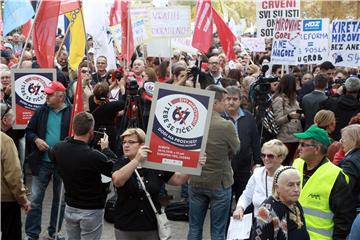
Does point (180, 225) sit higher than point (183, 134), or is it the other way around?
point (183, 134)

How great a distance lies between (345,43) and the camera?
13.7 meters

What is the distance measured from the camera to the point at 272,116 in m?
9.98

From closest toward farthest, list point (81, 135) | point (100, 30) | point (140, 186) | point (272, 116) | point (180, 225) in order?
point (140, 186), point (81, 135), point (180, 225), point (272, 116), point (100, 30)

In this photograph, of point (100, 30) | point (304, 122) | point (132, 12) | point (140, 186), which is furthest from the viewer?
point (132, 12)

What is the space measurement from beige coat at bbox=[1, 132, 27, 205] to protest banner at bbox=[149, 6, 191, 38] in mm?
7204

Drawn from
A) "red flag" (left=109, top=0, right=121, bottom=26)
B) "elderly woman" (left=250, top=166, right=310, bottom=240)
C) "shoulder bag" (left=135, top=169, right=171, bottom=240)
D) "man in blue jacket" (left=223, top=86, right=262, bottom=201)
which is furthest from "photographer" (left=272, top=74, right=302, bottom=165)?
"red flag" (left=109, top=0, right=121, bottom=26)

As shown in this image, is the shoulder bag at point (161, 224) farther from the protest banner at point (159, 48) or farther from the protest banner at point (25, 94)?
the protest banner at point (159, 48)

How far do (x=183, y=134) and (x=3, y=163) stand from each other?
191cm

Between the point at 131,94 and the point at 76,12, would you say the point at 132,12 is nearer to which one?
the point at 76,12

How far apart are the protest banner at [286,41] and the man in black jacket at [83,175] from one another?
7.63 meters

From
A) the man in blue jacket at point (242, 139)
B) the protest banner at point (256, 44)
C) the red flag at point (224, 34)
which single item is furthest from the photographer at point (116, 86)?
the protest banner at point (256, 44)

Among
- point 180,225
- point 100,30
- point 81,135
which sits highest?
point 100,30

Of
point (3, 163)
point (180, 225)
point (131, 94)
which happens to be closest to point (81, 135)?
point (3, 163)

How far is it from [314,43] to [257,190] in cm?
845
